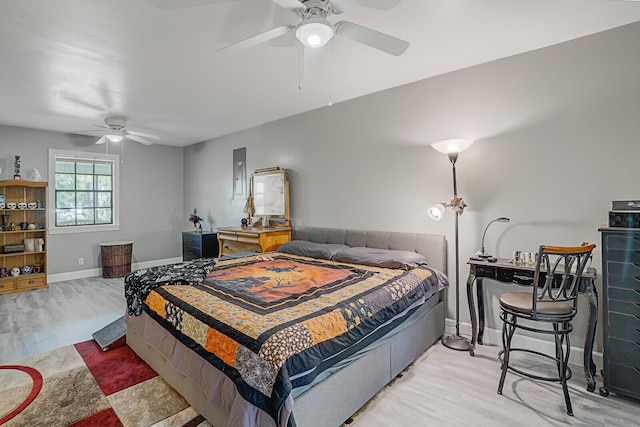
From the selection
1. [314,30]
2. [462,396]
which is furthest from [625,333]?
[314,30]

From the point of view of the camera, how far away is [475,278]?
2773 millimetres

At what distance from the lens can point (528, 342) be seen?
2.80 meters

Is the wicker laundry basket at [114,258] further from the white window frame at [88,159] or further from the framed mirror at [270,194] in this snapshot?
the framed mirror at [270,194]

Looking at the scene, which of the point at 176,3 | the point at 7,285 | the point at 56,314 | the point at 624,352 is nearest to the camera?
the point at 176,3

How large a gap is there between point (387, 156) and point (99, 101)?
3.50 m

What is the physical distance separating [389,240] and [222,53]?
2.47 metres

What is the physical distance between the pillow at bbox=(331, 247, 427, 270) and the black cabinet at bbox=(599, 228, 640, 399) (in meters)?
1.35

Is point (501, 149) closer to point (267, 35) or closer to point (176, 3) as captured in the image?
point (267, 35)

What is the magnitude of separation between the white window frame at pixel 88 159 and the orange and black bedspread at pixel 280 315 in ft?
14.0

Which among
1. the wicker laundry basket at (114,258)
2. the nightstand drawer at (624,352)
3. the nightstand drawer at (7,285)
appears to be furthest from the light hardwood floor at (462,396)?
the wicker laundry basket at (114,258)

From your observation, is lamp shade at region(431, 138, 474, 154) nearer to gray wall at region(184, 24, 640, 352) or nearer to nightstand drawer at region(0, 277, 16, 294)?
gray wall at region(184, 24, 640, 352)

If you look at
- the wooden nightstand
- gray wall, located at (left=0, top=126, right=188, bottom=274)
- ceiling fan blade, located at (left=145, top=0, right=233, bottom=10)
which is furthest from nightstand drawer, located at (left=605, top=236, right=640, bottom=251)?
gray wall, located at (left=0, top=126, right=188, bottom=274)

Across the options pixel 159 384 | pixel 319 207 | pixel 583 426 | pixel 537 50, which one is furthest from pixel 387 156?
pixel 159 384

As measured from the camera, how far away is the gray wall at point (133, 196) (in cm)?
520
